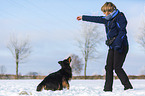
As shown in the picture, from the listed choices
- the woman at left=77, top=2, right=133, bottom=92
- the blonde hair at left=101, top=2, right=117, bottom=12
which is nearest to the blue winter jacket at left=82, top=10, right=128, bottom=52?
the woman at left=77, top=2, right=133, bottom=92

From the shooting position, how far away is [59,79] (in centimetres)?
541

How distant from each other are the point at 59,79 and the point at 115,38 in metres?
1.90

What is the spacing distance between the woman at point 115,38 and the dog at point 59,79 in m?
1.20

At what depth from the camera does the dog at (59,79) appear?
532 centimetres

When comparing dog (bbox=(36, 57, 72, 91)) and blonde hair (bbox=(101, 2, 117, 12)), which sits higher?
blonde hair (bbox=(101, 2, 117, 12))

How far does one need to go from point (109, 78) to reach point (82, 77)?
60.2 feet

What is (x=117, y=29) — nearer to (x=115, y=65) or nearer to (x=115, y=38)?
(x=115, y=38)

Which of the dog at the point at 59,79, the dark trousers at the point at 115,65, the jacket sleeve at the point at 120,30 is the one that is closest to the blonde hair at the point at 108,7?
the jacket sleeve at the point at 120,30

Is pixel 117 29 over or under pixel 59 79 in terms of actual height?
over

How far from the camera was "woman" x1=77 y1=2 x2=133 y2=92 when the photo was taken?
5281mm

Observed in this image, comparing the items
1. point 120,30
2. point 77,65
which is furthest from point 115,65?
point 77,65

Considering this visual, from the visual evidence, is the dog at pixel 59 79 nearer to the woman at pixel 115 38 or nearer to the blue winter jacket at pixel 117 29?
the woman at pixel 115 38

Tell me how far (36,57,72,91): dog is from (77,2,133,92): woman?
1.20 m

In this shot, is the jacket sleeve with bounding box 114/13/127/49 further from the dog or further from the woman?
the dog
